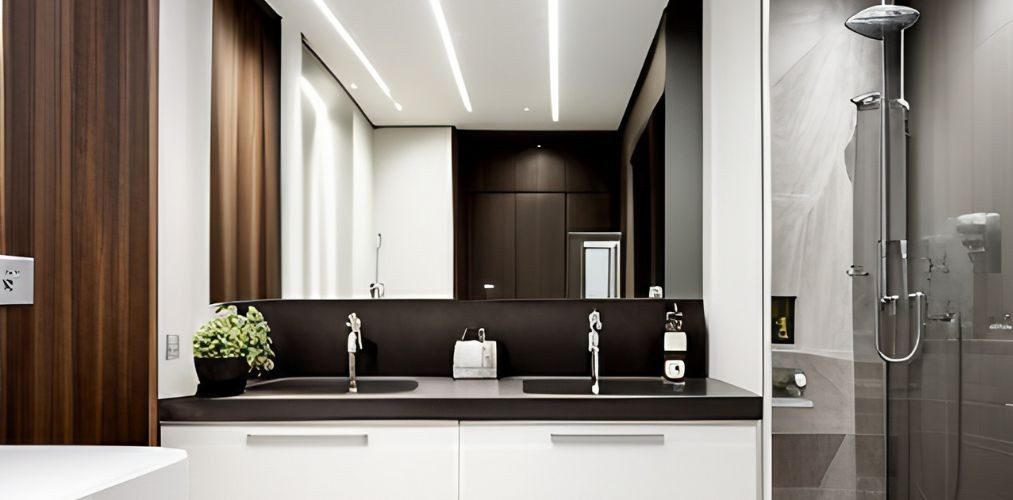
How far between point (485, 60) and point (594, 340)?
1.05m

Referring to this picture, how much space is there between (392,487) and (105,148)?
119 cm

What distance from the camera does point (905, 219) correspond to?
6.29 feet

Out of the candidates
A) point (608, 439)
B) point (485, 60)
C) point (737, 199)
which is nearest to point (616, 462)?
point (608, 439)

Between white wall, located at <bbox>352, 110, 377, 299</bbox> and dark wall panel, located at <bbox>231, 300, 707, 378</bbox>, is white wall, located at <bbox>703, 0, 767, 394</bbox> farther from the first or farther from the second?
white wall, located at <bbox>352, 110, 377, 299</bbox>

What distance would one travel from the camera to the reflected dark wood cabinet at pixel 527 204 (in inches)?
106

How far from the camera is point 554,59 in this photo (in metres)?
2.72

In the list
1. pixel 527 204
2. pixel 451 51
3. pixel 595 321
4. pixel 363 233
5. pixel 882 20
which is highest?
pixel 451 51

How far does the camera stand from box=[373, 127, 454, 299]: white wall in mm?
2697

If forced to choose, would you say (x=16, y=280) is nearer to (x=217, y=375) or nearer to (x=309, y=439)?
(x=217, y=375)

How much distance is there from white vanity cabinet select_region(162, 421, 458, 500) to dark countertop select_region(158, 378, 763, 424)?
3 cm

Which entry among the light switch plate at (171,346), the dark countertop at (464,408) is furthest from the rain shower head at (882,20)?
the light switch plate at (171,346)

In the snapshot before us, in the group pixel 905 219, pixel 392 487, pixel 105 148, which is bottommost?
pixel 392 487

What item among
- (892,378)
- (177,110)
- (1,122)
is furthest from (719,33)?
(1,122)

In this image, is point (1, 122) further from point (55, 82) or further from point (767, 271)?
point (767, 271)
